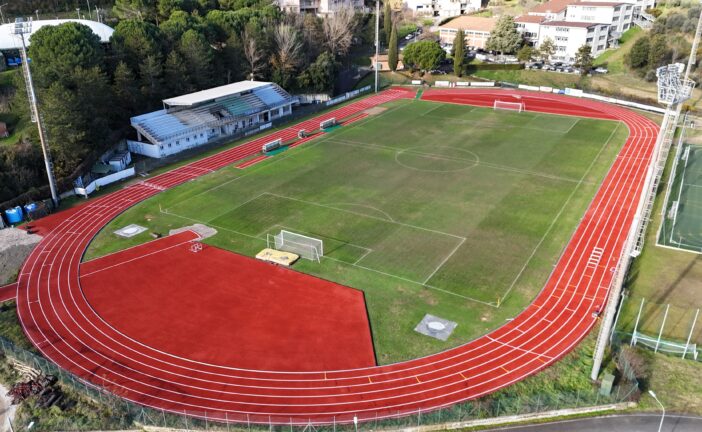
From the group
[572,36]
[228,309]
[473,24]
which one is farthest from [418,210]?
[473,24]

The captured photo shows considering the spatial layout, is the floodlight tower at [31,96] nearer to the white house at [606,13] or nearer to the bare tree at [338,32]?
the bare tree at [338,32]

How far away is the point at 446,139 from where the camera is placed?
60.6 m

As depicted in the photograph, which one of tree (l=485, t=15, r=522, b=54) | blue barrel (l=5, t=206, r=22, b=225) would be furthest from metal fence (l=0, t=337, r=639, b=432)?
tree (l=485, t=15, r=522, b=54)

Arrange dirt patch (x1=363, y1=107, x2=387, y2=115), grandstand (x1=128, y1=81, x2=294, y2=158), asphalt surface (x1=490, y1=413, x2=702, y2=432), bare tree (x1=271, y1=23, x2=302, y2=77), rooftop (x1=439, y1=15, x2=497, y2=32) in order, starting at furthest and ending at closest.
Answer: rooftop (x1=439, y1=15, x2=497, y2=32) < bare tree (x1=271, y1=23, x2=302, y2=77) < dirt patch (x1=363, y1=107, x2=387, y2=115) < grandstand (x1=128, y1=81, x2=294, y2=158) < asphalt surface (x1=490, y1=413, x2=702, y2=432)

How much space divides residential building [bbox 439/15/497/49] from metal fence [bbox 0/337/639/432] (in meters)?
86.7

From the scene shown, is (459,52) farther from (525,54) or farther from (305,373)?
(305,373)

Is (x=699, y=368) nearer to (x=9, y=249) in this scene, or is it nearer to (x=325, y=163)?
(x=325, y=163)

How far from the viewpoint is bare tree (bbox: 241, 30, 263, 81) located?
2945 inches

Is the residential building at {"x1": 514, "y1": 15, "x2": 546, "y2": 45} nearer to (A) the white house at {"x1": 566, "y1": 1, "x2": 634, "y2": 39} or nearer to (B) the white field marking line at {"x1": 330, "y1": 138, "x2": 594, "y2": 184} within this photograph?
(A) the white house at {"x1": 566, "y1": 1, "x2": 634, "y2": 39}

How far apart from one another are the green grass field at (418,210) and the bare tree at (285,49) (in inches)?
788

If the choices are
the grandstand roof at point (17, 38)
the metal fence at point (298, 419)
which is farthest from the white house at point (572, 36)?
the metal fence at point (298, 419)

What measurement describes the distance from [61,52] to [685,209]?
193 feet

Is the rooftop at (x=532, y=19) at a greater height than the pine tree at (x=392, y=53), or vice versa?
the rooftop at (x=532, y=19)

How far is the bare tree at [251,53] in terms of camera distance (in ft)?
245
